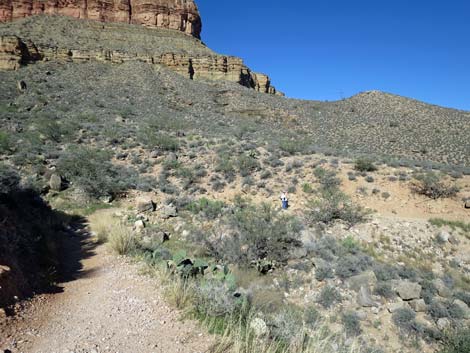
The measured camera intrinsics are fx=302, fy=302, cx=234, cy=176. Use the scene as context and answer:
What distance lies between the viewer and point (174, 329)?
11.8 feet

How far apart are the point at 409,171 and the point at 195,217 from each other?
391 inches

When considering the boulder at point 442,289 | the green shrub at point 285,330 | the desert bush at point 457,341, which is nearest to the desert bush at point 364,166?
the boulder at point 442,289

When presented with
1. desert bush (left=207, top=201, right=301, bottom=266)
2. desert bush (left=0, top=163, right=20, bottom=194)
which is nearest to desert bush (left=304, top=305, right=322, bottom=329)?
desert bush (left=207, top=201, right=301, bottom=266)

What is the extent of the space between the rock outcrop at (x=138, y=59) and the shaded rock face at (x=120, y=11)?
13.0 metres

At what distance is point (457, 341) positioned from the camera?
5219mm

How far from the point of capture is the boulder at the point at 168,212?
32.6ft

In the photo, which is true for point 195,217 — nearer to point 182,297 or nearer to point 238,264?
point 238,264

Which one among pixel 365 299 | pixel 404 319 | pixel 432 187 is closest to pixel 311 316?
pixel 365 299

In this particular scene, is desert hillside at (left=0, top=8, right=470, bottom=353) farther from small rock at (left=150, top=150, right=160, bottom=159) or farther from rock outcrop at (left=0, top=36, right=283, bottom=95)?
rock outcrop at (left=0, top=36, right=283, bottom=95)

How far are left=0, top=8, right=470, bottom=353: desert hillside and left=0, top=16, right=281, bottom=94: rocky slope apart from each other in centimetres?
1157

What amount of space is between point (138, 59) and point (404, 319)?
40441 millimetres

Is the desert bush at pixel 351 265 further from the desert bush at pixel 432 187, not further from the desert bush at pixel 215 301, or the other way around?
the desert bush at pixel 432 187

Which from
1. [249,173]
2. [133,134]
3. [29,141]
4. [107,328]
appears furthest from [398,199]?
[29,141]

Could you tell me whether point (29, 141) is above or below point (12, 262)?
above
